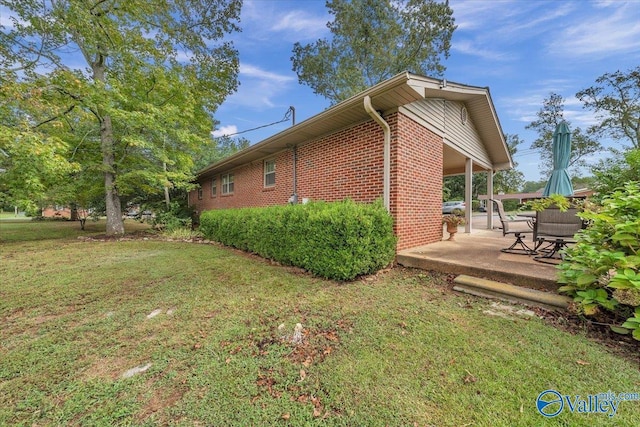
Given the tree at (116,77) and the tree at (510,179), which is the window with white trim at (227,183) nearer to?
the tree at (116,77)

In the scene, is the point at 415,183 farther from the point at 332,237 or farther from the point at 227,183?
the point at 227,183

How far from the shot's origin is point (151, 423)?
1576 millimetres

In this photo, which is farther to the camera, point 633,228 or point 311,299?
point 311,299

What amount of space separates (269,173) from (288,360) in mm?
7599

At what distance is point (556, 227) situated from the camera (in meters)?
4.05

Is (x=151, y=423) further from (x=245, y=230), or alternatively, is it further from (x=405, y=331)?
(x=245, y=230)

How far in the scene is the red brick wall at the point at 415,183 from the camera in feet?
16.1

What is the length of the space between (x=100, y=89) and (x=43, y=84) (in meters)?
1.31

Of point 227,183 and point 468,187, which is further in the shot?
point 227,183

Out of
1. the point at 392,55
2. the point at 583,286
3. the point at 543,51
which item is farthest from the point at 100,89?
the point at 392,55

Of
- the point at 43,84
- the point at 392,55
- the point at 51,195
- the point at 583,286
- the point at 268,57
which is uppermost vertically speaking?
the point at 392,55

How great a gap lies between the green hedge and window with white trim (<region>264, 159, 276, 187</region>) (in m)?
3.29

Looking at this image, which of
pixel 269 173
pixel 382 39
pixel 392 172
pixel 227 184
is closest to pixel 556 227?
pixel 392 172

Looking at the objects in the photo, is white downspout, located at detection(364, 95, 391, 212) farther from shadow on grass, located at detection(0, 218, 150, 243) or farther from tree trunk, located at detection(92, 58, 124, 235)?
shadow on grass, located at detection(0, 218, 150, 243)
